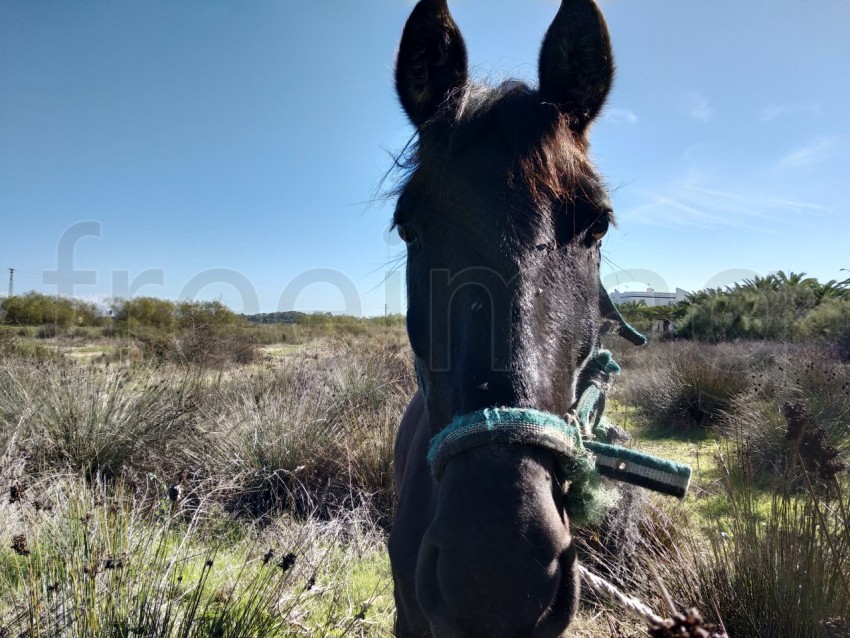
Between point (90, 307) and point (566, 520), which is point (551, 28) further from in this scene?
point (90, 307)

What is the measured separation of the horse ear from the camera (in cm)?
199

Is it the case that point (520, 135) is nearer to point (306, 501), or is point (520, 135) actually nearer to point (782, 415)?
point (306, 501)

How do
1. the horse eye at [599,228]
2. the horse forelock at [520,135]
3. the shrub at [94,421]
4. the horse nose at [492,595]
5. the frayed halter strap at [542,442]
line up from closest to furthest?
the horse nose at [492,595]
the frayed halter strap at [542,442]
the horse forelock at [520,135]
the horse eye at [599,228]
the shrub at [94,421]

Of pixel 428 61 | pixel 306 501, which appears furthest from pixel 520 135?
pixel 306 501

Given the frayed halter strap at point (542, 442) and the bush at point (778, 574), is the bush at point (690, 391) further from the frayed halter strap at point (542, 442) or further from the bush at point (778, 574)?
the frayed halter strap at point (542, 442)

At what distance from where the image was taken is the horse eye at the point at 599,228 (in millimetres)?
1804

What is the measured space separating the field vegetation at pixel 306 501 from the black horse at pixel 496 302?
14.4 inches

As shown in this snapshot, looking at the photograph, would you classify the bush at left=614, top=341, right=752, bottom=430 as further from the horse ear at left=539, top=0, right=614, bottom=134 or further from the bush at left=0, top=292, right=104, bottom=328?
the bush at left=0, top=292, right=104, bottom=328

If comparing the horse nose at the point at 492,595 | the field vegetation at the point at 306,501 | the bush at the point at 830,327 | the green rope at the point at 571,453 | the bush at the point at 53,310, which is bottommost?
the field vegetation at the point at 306,501

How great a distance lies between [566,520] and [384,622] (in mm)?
2529

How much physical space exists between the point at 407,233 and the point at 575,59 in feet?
3.56

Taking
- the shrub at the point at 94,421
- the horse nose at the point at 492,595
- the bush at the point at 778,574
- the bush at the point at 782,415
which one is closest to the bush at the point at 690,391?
the bush at the point at 782,415

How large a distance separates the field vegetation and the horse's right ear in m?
2.08

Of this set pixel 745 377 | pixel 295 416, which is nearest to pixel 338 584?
pixel 295 416
